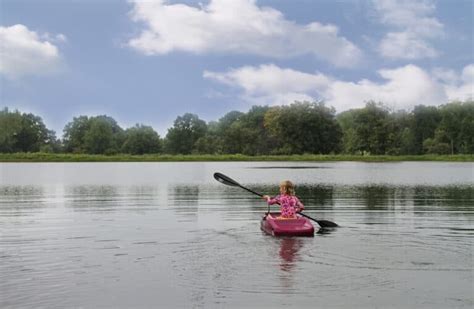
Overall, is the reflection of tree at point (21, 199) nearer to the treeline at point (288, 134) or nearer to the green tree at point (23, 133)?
the treeline at point (288, 134)

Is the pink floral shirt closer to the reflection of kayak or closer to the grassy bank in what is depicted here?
the reflection of kayak

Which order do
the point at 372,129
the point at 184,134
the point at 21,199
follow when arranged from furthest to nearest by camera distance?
the point at 184,134 → the point at 372,129 → the point at 21,199

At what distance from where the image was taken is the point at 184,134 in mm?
140625

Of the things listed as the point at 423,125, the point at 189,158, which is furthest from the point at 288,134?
the point at 423,125

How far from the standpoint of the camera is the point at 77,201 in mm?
29250

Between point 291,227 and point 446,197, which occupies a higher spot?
point 291,227

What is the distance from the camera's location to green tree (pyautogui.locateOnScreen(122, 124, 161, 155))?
13400cm

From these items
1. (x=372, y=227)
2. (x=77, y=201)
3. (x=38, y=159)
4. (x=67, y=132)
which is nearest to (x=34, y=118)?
(x=67, y=132)

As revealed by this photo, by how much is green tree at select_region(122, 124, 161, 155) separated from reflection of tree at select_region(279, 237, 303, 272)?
395ft

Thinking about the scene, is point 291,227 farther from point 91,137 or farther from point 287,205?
point 91,137

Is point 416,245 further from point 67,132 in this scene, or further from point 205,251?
point 67,132

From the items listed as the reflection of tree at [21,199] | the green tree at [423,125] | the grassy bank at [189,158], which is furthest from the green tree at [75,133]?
the reflection of tree at [21,199]

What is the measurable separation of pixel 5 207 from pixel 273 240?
15.2 m

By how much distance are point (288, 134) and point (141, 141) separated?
35055mm
